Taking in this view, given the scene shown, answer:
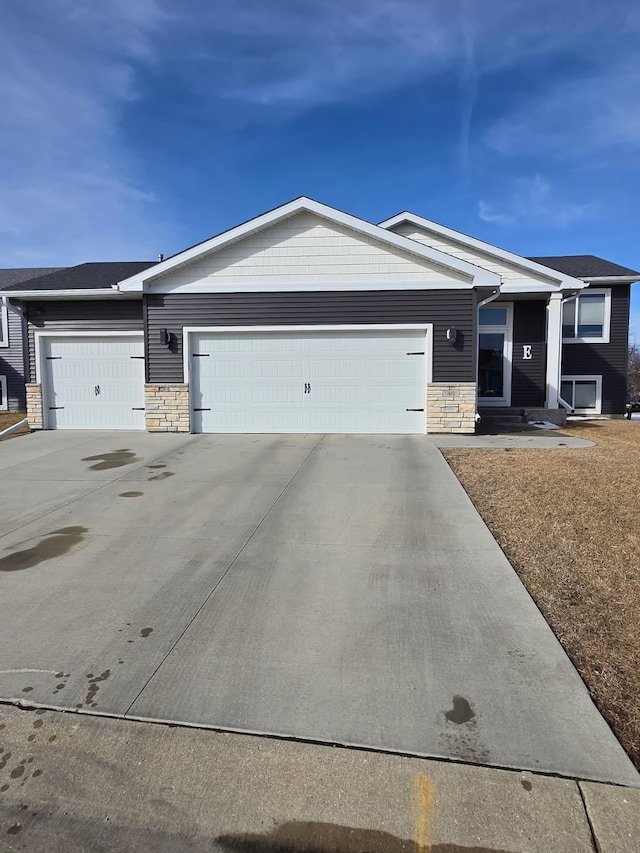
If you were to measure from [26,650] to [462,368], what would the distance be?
9288mm

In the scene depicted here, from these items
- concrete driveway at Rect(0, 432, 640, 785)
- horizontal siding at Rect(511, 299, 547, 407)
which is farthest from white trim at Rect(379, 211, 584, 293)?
concrete driveway at Rect(0, 432, 640, 785)

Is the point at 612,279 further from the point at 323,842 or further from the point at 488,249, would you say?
the point at 323,842

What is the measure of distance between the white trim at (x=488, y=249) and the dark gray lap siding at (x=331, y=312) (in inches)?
163

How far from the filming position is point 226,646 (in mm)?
2805

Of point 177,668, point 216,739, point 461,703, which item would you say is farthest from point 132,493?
point 461,703

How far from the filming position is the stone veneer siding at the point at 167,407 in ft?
35.7

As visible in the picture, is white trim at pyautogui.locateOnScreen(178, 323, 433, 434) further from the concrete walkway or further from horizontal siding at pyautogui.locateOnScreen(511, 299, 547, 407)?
the concrete walkway

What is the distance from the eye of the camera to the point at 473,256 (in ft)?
46.3

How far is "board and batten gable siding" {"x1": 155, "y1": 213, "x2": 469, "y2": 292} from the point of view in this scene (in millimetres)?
10438

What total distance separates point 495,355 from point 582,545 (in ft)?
36.8

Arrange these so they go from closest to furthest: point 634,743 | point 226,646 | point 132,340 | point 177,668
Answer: point 634,743, point 177,668, point 226,646, point 132,340

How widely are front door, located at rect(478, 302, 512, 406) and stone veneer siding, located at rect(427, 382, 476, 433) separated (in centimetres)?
441

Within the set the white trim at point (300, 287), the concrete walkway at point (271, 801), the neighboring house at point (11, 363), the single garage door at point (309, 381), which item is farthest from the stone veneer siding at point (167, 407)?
the neighboring house at point (11, 363)

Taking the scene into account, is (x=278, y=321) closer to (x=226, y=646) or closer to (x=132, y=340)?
(x=132, y=340)
